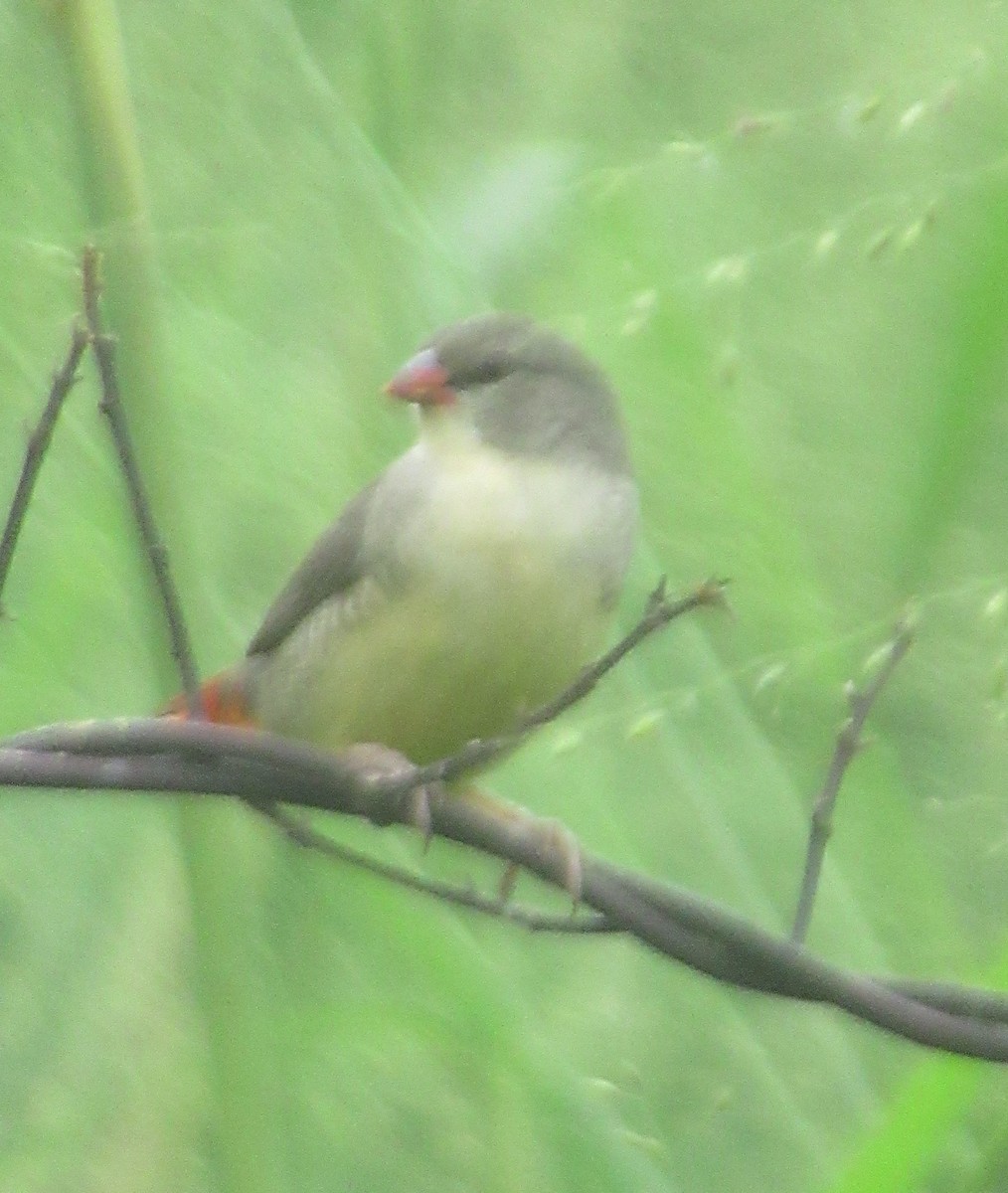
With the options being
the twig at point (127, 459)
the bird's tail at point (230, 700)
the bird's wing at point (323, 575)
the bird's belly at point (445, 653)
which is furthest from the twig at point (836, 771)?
the bird's tail at point (230, 700)

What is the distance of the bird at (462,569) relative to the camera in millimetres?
2018

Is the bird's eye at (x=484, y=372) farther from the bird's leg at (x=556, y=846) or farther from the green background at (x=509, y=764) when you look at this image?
the bird's leg at (x=556, y=846)

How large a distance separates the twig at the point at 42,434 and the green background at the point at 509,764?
645 mm

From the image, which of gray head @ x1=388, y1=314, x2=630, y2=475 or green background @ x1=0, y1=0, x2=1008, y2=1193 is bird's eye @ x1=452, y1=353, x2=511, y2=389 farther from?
green background @ x1=0, y1=0, x2=1008, y2=1193

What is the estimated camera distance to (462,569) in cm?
201

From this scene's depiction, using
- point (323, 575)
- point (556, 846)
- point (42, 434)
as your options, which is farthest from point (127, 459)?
point (323, 575)

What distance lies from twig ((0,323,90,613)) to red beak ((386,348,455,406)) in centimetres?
72

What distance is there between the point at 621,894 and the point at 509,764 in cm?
83

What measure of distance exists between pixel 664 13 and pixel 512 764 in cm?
119

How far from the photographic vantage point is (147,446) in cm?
198

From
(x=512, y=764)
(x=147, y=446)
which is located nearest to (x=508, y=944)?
(x=512, y=764)

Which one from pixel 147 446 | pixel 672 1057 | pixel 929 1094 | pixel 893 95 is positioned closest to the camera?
pixel 929 1094

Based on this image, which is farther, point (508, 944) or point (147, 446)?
point (508, 944)

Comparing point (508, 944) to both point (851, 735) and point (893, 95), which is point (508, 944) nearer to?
point (851, 735)
